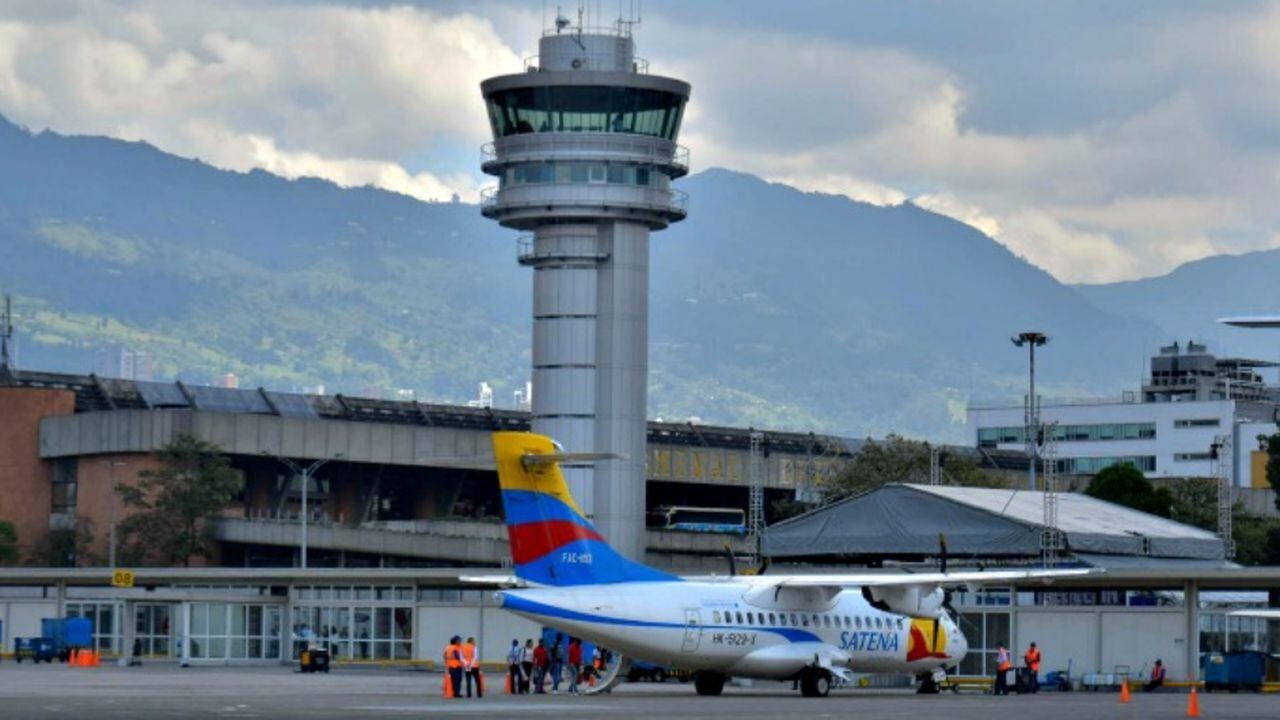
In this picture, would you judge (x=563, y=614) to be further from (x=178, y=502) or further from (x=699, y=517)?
(x=699, y=517)

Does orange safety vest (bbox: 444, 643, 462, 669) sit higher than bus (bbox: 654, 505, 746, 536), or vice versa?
bus (bbox: 654, 505, 746, 536)

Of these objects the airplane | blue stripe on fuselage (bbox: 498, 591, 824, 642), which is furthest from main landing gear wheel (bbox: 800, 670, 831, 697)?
blue stripe on fuselage (bbox: 498, 591, 824, 642)

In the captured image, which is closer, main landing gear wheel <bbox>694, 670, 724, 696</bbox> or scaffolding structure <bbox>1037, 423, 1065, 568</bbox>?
main landing gear wheel <bbox>694, 670, 724, 696</bbox>

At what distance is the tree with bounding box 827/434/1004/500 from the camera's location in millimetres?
138125

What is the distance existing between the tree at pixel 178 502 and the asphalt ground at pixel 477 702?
179ft

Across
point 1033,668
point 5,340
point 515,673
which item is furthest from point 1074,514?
point 5,340

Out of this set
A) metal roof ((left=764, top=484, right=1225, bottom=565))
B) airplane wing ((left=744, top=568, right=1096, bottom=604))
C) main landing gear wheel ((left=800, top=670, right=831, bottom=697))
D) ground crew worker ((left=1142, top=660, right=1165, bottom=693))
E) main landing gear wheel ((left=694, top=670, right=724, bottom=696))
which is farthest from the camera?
metal roof ((left=764, top=484, right=1225, bottom=565))

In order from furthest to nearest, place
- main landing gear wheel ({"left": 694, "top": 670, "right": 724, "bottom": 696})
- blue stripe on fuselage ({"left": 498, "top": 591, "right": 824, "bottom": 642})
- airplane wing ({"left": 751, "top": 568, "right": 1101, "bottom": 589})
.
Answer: main landing gear wheel ({"left": 694, "top": 670, "right": 724, "bottom": 696})
airplane wing ({"left": 751, "top": 568, "right": 1101, "bottom": 589})
blue stripe on fuselage ({"left": 498, "top": 591, "right": 824, "bottom": 642})

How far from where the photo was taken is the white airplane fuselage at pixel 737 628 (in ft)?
193

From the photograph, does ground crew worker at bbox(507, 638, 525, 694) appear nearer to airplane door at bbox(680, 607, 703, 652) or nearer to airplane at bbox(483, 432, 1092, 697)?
airplane at bbox(483, 432, 1092, 697)

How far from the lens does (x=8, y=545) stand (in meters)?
132

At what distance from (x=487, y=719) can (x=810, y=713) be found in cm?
802

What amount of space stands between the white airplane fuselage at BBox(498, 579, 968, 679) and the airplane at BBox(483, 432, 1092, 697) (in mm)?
30

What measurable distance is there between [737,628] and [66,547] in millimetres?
82070
